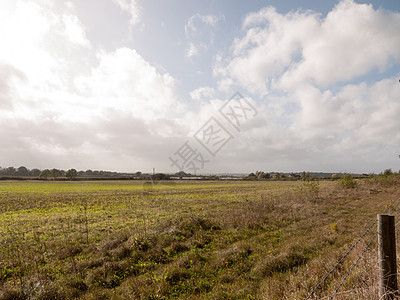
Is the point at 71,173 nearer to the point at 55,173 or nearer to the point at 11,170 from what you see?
the point at 55,173

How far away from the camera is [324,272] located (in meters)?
5.91

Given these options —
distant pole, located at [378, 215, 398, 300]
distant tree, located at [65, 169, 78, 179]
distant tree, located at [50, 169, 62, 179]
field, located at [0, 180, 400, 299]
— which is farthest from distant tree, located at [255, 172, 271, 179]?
distant pole, located at [378, 215, 398, 300]

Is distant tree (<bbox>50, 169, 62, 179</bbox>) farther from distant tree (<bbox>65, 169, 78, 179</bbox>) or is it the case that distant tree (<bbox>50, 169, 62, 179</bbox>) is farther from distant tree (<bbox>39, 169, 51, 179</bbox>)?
distant tree (<bbox>65, 169, 78, 179</bbox>)

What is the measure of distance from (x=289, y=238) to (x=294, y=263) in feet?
10.2

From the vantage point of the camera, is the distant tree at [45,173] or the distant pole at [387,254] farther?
the distant tree at [45,173]

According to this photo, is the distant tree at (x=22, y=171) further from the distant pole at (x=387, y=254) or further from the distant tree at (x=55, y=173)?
the distant pole at (x=387, y=254)

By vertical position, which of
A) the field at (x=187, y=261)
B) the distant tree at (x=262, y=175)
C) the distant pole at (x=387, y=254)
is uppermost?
the distant pole at (x=387, y=254)

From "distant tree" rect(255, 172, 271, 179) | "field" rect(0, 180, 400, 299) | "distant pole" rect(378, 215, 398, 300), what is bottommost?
"distant tree" rect(255, 172, 271, 179)

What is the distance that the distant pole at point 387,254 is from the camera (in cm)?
329

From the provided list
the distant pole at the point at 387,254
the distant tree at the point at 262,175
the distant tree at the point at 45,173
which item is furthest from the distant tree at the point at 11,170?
the distant pole at the point at 387,254

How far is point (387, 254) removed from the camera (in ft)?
10.9

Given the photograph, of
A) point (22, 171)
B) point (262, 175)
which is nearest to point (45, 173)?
point (22, 171)

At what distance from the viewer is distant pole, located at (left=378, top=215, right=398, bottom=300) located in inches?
129

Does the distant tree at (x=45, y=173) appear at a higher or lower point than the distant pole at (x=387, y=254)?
lower
